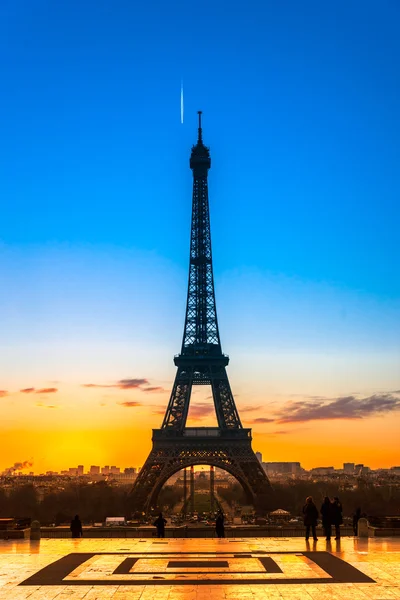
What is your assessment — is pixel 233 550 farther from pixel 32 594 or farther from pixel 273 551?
pixel 32 594

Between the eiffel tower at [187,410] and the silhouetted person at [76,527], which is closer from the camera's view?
the silhouetted person at [76,527]

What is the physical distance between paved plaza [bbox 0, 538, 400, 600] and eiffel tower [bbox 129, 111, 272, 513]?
6218cm

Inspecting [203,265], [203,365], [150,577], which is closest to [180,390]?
[203,365]

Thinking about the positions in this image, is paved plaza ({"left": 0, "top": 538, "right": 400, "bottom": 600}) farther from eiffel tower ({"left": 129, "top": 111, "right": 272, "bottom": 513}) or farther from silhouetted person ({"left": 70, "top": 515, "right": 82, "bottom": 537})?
eiffel tower ({"left": 129, "top": 111, "right": 272, "bottom": 513})

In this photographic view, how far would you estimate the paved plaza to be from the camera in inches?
767

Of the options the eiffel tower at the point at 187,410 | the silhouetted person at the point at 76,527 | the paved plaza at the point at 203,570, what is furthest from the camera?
the eiffel tower at the point at 187,410

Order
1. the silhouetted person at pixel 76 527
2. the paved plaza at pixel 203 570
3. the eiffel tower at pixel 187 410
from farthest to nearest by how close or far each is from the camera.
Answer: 1. the eiffel tower at pixel 187 410
2. the silhouetted person at pixel 76 527
3. the paved plaza at pixel 203 570

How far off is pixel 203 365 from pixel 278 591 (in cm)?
7789

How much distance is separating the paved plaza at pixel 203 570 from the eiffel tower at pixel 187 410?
62183 mm

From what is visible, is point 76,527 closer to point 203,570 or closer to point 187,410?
point 203,570

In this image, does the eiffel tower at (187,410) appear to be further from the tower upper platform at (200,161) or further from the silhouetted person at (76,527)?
the silhouetted person at (76,527)

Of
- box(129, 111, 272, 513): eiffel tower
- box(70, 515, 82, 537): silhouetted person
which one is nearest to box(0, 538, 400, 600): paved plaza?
box(70, 515, 82, 537): silhouetted person

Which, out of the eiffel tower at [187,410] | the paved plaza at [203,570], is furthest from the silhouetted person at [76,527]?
the eiffel tower at [187,410]

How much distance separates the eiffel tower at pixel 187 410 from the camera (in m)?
93.8
